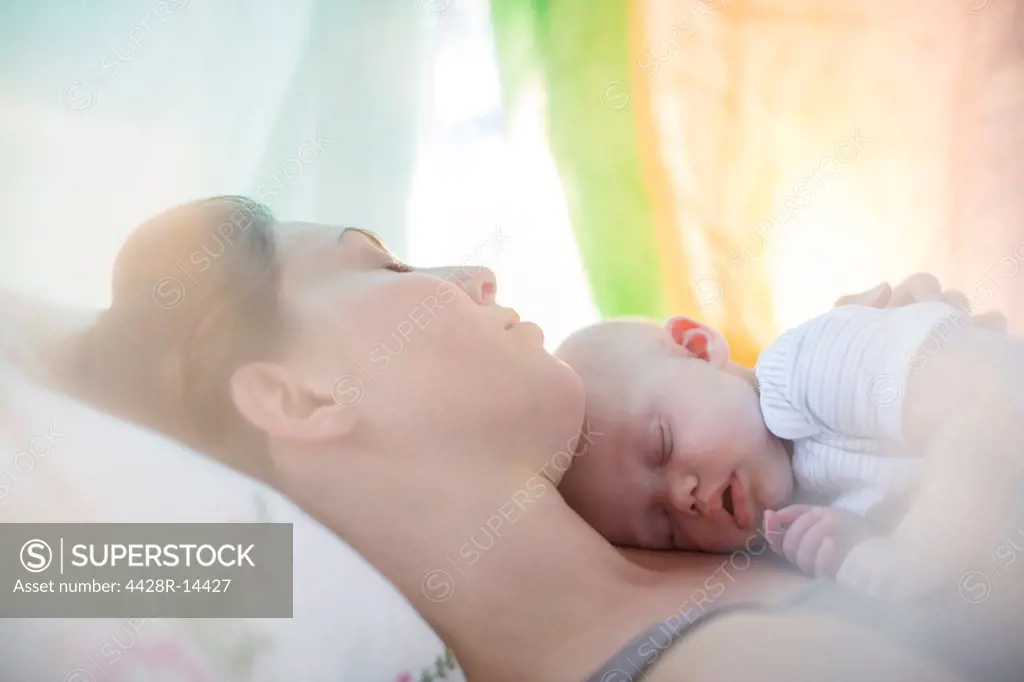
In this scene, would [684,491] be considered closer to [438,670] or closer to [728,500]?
[728,500]

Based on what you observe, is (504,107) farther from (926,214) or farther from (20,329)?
(20,329)

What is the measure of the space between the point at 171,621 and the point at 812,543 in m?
0.47

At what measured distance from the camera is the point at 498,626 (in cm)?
54

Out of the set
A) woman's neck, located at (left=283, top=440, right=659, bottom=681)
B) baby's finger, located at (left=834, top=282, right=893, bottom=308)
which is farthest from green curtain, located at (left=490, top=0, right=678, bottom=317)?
woman's neck, located at (left=283, top=440, right=659, bottom=681)

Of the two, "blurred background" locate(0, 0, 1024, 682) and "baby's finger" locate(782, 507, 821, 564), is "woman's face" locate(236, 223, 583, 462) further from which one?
"baby's finger" locate(782, 507, 821, 564)

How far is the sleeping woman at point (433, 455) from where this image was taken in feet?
1.67

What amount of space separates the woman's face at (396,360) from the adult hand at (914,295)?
1.08 feet

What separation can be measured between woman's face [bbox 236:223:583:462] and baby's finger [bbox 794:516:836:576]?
21cm

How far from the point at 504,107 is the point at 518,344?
43 cm

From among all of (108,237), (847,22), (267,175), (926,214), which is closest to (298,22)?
(267,175)

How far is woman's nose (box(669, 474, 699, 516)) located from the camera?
2.36 feet

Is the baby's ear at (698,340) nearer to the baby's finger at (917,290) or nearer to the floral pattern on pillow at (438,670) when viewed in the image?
the baby's finger at (917,290)

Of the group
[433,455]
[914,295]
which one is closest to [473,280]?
[433,455]

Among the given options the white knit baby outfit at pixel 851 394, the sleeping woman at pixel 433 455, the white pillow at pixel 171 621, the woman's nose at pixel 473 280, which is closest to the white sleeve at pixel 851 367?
the white knit baby outfit at pixel 851 394
